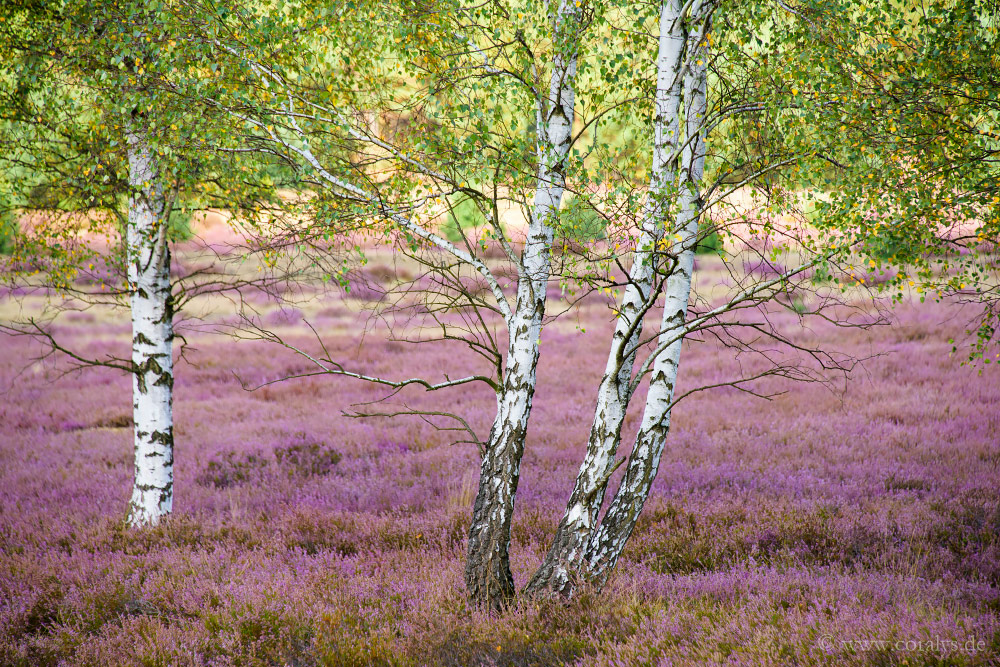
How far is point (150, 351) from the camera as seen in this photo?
23.0ft

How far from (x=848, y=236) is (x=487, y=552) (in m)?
3.65

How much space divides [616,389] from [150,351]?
17.9 ft

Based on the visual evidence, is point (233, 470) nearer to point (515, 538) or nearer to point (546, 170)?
point (515, 538)

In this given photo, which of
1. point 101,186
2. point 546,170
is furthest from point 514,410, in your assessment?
point 101,186

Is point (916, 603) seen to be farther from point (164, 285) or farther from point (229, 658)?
point (164, 285)

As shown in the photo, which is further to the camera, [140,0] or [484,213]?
[140,0]

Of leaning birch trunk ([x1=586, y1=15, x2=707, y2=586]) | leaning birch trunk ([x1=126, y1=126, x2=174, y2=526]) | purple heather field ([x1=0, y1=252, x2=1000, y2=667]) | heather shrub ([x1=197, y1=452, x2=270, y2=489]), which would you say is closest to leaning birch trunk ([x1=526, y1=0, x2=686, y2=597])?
leaning birch trunk ([x1=586, y1=15, x2=707, y2=586])

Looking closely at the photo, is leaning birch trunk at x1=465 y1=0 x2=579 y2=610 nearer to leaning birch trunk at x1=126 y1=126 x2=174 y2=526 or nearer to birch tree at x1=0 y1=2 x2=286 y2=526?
birch tree at x1=0 y1=2 x2=286 y2=526

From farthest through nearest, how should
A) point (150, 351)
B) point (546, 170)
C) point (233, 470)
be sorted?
point (233, 470), point (150, 351), point (546, 170)

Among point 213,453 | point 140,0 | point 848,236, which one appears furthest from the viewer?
point 213,453

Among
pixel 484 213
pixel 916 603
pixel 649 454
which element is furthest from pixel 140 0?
pixel 916 603

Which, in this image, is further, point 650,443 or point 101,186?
point 101,186

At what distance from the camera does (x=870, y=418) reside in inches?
412

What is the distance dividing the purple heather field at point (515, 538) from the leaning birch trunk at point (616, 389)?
0.36 meters
